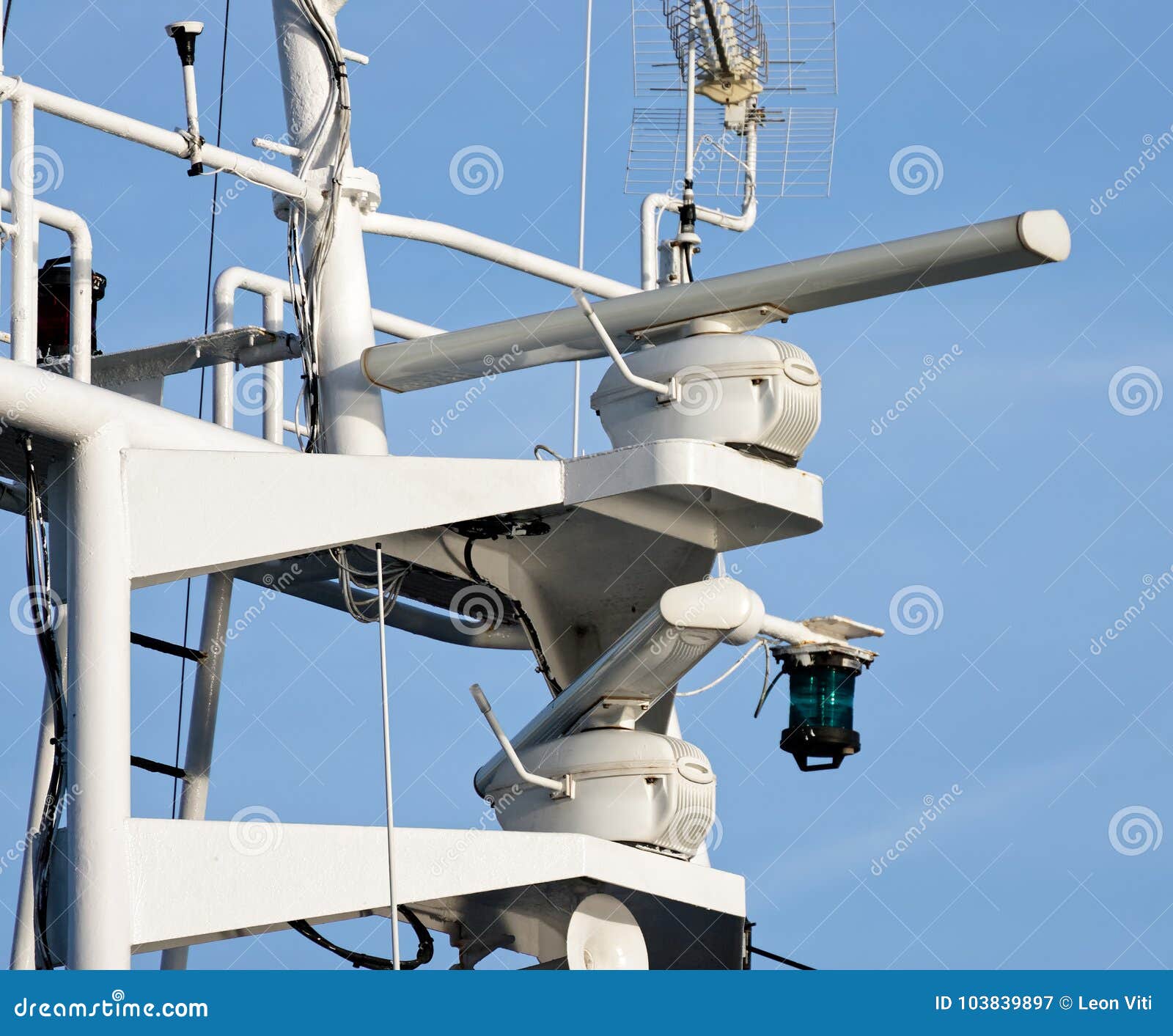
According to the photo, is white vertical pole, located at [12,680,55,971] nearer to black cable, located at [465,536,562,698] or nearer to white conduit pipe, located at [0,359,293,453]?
white conduit pipe, located at [0,359,293,453]

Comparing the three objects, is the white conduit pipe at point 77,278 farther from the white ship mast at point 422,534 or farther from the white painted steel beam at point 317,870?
the white painted steel beam at point 317,870

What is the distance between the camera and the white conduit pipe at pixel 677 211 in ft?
52.6

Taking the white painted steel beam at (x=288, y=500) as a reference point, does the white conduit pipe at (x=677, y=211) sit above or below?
above

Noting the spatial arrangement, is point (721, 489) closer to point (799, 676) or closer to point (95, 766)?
point (799, 676)

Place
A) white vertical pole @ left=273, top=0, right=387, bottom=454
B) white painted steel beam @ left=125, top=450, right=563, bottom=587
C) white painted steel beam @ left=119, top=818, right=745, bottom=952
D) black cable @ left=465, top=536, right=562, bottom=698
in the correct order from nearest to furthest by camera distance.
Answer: white painted steel beam @ left=119, top=818, right=745, bottom=952
white painted steel beam @ left=125, top=450, right=563, bottom=587
white vertical pole @ left=273, top=0, right=387, bottom=454
black cable @ left=465, top=536, right=562, bottom=698

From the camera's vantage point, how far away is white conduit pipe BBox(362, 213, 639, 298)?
14.9 meters

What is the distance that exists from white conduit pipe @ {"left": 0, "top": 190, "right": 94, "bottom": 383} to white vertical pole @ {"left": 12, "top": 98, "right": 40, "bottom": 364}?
10cm

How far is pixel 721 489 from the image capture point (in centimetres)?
1316

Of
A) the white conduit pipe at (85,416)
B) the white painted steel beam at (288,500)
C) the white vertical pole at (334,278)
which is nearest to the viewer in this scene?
the white conduit pipe at (85,416)

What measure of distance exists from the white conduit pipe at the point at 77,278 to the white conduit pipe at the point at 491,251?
1.68 m

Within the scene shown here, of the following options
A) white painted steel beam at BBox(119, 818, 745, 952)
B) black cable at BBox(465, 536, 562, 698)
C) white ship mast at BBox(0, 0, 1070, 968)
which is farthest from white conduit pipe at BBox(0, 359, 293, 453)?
black cable at BBox(465, 536, 562, 698)

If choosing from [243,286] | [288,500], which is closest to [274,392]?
[243,286]

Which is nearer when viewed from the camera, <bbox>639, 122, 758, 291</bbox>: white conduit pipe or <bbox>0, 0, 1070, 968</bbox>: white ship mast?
<bbox>0, 0, 1070, 968</bbox>: white ship mast

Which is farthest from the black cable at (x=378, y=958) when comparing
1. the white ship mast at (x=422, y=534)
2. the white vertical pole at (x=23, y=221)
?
the white vertical pole at (x=23, y=221)
